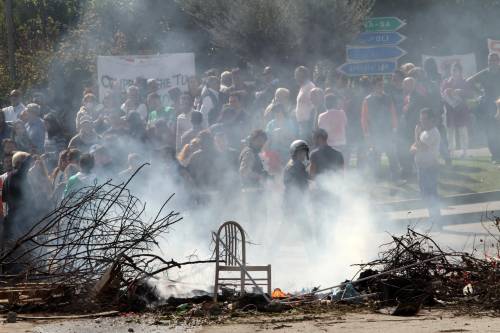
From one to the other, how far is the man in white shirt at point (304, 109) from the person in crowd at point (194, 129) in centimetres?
151

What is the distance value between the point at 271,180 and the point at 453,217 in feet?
9.13

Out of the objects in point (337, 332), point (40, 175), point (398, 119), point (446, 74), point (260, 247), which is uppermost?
point (446, 74)

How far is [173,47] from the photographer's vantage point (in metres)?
26.8

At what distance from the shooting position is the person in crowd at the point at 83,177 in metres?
12.3

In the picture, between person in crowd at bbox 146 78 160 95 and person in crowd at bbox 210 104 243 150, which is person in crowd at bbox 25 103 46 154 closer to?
person in crowd at bbox 146 78 160 95

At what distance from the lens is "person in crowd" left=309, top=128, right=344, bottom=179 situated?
515 inches

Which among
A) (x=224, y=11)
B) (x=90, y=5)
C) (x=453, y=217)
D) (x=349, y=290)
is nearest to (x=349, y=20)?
(x=224, y=11)

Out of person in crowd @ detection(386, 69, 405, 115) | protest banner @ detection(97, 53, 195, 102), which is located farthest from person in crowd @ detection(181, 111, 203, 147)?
protest banner @ detection(97, 53, 195, 102)

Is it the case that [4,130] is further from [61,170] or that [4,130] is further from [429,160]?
[429,160]

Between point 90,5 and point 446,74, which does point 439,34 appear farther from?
point 90,5

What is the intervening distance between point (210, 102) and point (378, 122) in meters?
2.78

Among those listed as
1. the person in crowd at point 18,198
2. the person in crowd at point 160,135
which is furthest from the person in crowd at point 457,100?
the person in crowd at point 18,198

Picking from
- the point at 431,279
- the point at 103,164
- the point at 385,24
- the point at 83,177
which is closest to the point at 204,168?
the point at 103,164

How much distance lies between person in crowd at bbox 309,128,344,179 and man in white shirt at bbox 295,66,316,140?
7.70 feet
